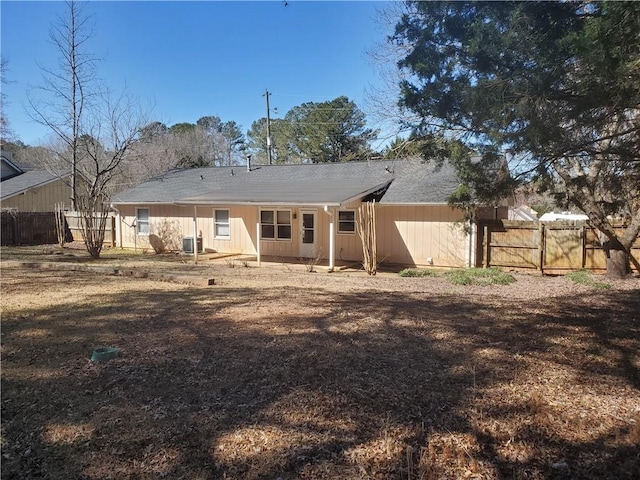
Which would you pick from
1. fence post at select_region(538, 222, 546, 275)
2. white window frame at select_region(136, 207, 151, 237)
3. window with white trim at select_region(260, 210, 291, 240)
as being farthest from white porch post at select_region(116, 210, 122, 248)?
fence post at select_region(538, 222, 546, 275)

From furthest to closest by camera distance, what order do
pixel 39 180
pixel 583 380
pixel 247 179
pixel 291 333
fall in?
1. pixel 39 180
2. pixel 247 179
3. pixel 291 333
4. pixel 583 380

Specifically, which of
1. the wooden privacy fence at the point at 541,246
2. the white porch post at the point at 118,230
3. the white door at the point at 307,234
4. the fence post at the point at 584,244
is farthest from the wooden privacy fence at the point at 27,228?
the fence post at the point at 584,244

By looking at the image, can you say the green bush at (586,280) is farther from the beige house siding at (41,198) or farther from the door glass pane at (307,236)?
the beige house siding at (41,198)

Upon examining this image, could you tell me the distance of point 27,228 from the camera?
22266mm

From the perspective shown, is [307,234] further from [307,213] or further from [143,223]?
[143,223]

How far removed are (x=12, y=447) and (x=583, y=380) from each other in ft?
15.6

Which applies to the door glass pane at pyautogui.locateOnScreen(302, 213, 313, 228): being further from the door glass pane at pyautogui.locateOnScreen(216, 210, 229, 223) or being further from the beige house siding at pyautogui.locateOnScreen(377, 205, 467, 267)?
the door glass pane at pyautogui.locateOnScreen(216, 210, 229, 223)

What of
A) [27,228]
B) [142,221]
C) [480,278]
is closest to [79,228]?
[27,228]

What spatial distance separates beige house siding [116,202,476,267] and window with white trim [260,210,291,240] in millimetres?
191

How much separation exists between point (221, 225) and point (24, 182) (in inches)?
676

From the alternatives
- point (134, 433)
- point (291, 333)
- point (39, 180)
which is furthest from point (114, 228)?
point (134, 433)

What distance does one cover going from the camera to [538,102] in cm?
429

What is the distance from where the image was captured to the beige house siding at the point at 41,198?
26297 millimetres

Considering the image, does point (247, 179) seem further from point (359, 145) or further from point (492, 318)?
Answer: point (492, 318)
